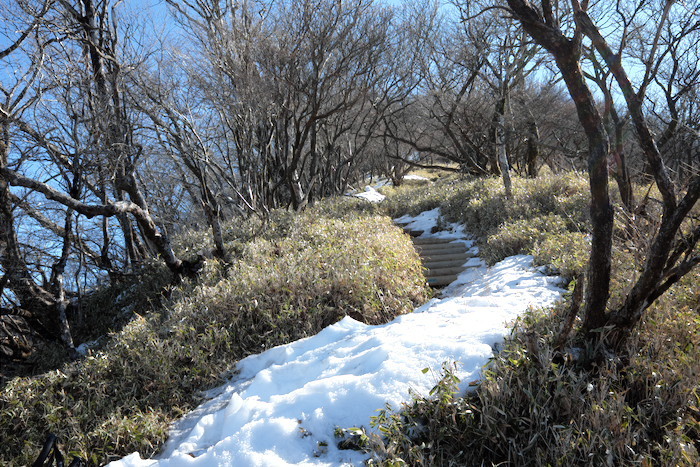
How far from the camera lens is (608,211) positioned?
3.07 metres

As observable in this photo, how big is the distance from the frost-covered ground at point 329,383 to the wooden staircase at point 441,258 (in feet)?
8.33

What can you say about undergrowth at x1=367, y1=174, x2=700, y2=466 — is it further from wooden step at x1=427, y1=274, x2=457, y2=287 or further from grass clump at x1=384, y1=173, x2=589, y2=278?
wooden step at x1=427, y1=274, x2=457, y2=287

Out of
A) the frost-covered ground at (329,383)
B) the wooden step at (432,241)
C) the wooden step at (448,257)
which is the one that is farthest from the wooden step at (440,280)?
the wooden step at (432,241)

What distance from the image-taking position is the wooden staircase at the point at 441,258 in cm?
770

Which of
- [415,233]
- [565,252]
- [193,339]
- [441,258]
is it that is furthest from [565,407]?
[415,233]

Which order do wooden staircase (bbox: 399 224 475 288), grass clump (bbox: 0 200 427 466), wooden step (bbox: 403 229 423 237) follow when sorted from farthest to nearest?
wooden step (bbox: 403 229 423 237), wooden staircase (bbox: 399 224 475 288), grass clump (bbox: 0 200 427 466)

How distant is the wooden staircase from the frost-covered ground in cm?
254

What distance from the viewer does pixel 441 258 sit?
29.1 ft

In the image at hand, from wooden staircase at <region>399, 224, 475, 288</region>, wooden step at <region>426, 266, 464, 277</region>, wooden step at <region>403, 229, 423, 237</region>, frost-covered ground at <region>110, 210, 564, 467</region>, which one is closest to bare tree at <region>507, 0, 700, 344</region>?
frost-covered ground at <region>110, 210, 564, 467</region>

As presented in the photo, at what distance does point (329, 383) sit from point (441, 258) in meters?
5.85

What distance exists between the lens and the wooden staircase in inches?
303

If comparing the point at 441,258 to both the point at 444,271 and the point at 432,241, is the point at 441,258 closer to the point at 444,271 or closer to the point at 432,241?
the point at 444,271

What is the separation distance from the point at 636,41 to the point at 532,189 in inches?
207

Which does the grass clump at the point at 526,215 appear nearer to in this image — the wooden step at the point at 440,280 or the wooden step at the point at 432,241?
the wooden step at the point at 432,241
